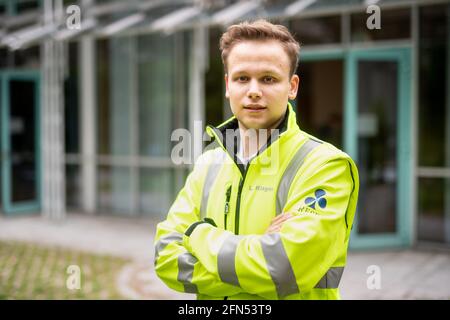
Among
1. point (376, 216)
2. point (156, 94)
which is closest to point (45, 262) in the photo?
point (156, 94)

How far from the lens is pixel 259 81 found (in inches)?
75.3

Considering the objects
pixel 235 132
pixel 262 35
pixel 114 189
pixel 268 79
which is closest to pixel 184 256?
pixel 235 132

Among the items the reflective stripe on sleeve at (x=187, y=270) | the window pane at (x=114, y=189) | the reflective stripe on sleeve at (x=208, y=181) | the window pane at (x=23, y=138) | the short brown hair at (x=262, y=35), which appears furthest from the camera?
the window pane at (x=23, y=138)

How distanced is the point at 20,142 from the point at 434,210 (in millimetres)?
7499

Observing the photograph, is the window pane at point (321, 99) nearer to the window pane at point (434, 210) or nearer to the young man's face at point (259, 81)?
the window pane at point (434, 210)

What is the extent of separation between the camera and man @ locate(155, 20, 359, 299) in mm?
1840

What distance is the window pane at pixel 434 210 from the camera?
23.6 ft

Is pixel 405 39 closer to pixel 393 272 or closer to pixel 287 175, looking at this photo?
pixel 393 272

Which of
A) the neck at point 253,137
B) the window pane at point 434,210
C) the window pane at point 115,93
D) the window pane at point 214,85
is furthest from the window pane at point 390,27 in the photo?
the neck at point 253,137

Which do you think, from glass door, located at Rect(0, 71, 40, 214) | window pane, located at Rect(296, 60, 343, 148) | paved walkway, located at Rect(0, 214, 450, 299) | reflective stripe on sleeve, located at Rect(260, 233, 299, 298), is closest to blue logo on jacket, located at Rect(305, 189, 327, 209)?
reflective stripe on sleeve, located at Rect(260, 233, 299, 298)

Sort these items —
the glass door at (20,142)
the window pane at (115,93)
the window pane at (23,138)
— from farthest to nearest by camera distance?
the window pane at (23,138) < the glass door at (20,142) < the window pane at (115,93)

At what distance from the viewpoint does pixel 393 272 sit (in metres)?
6.23

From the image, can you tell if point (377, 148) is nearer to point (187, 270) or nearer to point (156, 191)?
point (156, 191)
